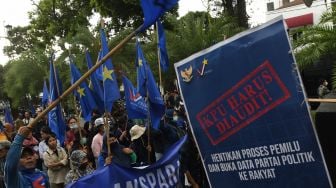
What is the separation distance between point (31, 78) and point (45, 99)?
26.1m

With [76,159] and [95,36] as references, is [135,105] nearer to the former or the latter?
[76,159]

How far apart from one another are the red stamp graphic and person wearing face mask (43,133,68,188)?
16.2ft

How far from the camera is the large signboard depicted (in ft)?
10.6

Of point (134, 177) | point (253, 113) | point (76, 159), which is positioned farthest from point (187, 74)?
point (76, 159)

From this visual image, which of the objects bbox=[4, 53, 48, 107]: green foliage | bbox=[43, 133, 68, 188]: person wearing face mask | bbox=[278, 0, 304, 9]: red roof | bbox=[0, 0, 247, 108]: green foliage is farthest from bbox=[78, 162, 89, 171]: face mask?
bbox=[4, 53, 48, 107]: green foliage

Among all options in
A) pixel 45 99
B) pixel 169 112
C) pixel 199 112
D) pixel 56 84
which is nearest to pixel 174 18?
pixel 45 99

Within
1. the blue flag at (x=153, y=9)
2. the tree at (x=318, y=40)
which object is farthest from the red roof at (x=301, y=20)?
the blue flag at (x=153, y=9)

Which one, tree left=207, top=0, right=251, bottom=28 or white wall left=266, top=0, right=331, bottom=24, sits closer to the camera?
tree left=207, top=0, right=251, bottom=28

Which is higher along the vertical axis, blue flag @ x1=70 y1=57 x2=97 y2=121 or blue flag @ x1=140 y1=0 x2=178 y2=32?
blue flag @ x1=140 y1=0 x2=178 y2=32

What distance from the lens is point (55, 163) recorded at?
27.0 feet

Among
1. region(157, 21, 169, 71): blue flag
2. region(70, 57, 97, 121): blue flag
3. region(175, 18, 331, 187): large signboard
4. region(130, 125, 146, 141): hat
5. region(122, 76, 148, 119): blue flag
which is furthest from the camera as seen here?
region(70, 57, 97, 121): blue flag

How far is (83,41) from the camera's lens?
29250 mm

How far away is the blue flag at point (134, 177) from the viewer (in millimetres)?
4754

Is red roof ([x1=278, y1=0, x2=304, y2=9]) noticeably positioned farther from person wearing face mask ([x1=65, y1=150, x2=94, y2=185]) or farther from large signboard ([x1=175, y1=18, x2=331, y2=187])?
large signboard ([x1=175, y1=18, x2=331, y2=187])
